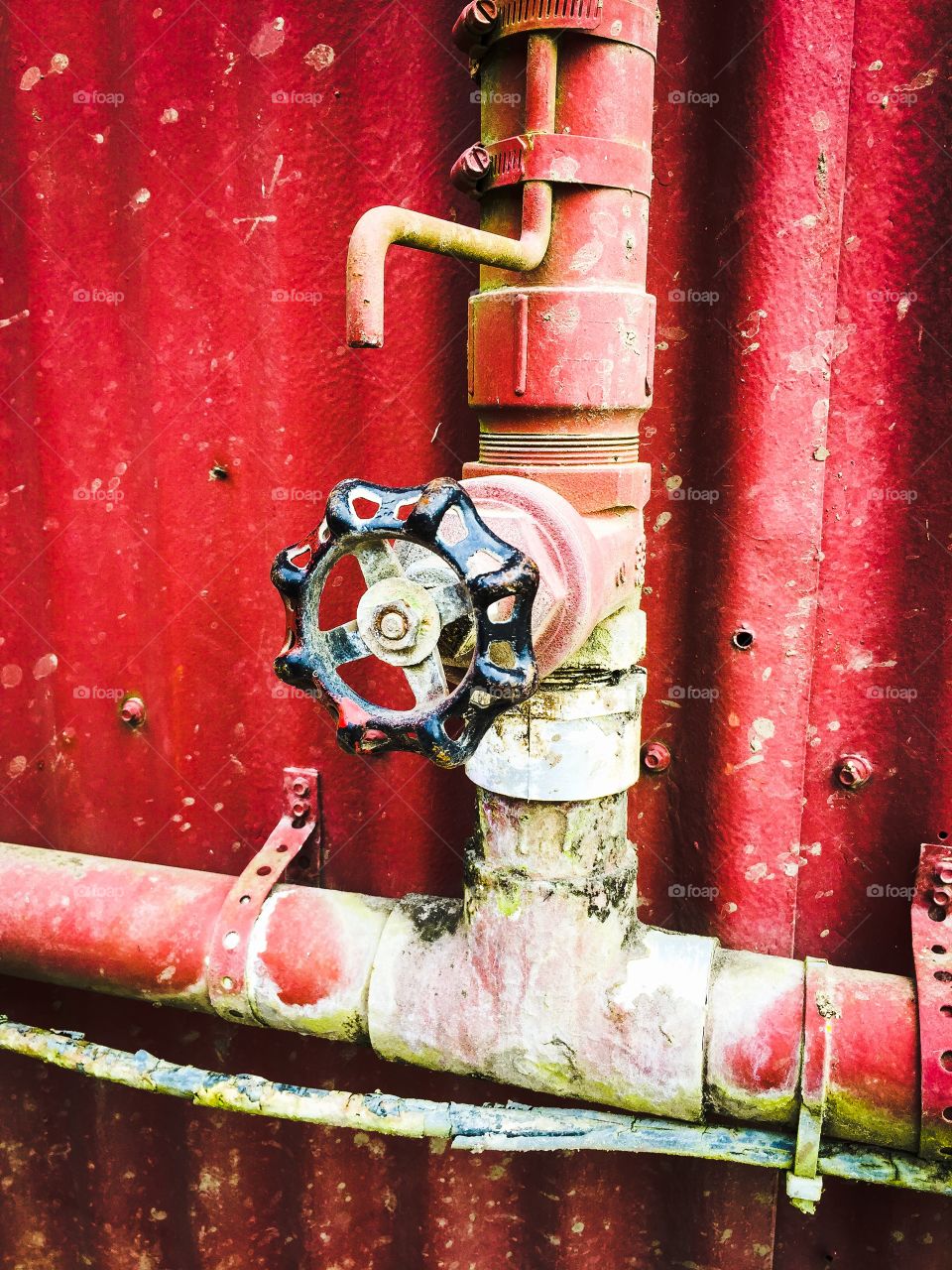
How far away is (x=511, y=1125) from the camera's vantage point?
3.37ft

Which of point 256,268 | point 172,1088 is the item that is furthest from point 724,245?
point 172,1088

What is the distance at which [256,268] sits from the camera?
1258 mm

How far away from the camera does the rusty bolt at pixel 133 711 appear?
1.39 metres

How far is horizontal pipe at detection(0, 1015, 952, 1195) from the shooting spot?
0.97 meters

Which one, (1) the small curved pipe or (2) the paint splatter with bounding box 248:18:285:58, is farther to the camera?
(2) the paint splatter with bounding box 248:18:285:58

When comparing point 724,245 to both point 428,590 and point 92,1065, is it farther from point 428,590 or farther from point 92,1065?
point 92,1065

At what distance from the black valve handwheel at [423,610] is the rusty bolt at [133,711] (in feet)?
2.47

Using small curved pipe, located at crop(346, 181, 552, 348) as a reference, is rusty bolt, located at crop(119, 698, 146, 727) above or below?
below

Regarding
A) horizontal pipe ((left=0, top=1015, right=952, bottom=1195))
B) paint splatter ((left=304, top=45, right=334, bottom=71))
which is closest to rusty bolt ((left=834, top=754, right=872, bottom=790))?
horizontal pipe ((left=0, top=1015, right=952, bottom=1195))

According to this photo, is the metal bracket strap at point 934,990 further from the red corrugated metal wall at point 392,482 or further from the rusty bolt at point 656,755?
the rusty bolt at point 656,755

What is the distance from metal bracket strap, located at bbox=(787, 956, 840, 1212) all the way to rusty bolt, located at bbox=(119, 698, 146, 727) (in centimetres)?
98

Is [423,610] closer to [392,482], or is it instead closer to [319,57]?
[392,482]

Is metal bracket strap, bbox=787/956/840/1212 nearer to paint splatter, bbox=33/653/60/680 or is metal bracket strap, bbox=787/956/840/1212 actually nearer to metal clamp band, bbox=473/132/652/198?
metal clamp band, bbox=473/132/652/198

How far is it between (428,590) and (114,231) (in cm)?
94
